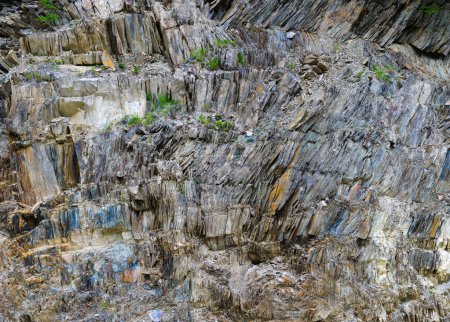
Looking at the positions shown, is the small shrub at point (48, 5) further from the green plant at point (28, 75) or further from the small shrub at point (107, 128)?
the small shrub at point (107, 128)

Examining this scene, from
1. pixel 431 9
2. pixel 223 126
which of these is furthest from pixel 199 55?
pixel 431 9

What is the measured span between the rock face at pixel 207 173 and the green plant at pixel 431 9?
3.04m

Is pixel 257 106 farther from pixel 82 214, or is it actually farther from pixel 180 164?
pixel 82 214

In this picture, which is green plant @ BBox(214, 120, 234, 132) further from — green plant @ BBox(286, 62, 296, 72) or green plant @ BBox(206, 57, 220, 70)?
green plant @ BBox(286, 62, 296, 72)

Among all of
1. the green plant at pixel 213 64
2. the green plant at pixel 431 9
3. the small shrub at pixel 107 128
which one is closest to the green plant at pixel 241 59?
the green plant at pixel 213 64

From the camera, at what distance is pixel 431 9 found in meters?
15.7

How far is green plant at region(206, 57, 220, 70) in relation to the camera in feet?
42.9

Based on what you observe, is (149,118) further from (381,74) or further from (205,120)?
(381,74)

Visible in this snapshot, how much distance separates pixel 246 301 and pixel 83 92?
6.59m

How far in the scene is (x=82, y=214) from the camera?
36.4ft

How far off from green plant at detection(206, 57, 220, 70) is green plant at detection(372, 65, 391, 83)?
4.64m

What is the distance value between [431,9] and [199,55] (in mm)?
8192

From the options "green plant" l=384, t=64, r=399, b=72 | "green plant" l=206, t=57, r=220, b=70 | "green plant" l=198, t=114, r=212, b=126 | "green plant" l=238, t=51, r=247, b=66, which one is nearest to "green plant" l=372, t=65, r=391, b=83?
"green plant" l=384, t=64, r=399, b=72

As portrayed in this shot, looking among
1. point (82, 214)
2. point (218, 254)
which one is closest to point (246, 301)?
point (218, 254)
